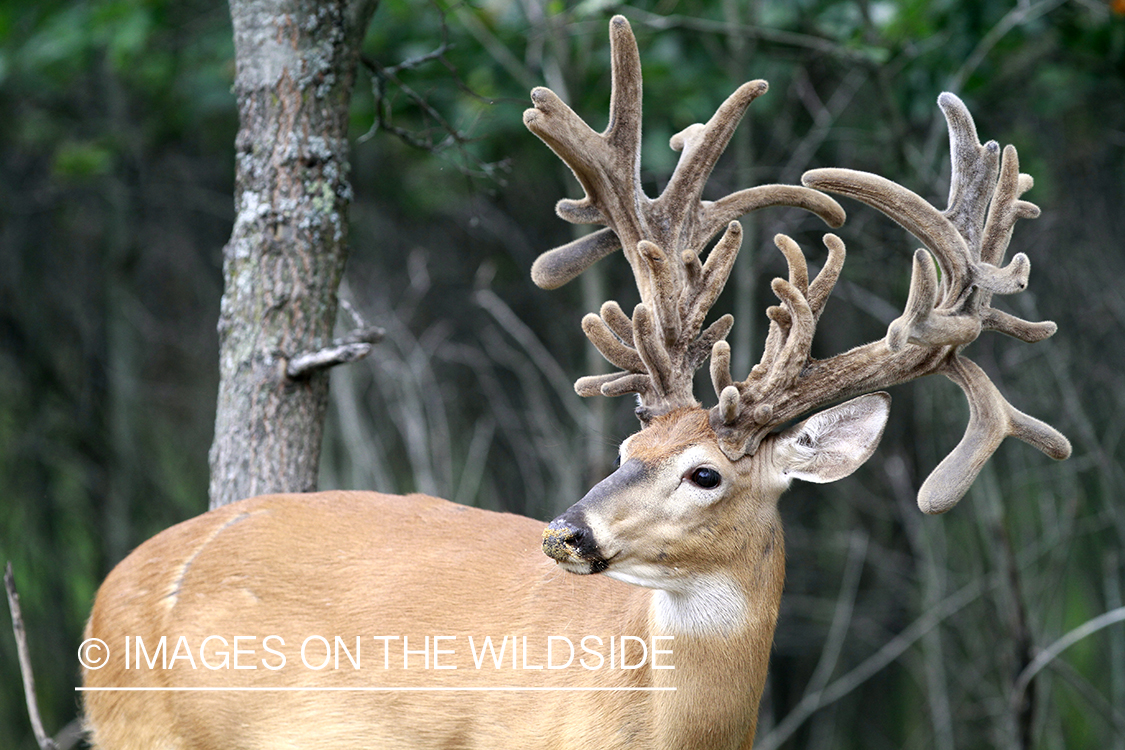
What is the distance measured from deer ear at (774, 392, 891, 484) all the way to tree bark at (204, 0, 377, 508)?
168 cm

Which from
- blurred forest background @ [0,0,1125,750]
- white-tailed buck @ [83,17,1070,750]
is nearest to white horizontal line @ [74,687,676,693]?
white-tailed buck @ [83,17,1070,750]

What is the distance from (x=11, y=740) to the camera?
10430 millimetres

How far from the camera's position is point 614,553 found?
296 centimetres

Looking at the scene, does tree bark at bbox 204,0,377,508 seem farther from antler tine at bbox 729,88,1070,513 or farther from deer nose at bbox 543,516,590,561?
antler tine at bbox 729,88,1070,513

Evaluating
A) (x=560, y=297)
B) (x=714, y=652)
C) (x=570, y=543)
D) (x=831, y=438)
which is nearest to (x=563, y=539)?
(x=570, y=543)

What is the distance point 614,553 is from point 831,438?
2.55 feet

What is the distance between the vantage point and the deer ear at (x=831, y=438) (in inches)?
127

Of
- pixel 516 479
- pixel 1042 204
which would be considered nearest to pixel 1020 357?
pixel 1042 204

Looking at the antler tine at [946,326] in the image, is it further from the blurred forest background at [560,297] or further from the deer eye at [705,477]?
the blurred forest background at [560,297]

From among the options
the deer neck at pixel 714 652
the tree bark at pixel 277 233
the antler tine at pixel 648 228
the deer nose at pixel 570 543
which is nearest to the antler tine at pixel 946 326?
the antler tine at pixel 648 228

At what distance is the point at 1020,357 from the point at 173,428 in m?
9.25

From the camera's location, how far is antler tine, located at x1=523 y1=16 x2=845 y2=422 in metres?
3.36

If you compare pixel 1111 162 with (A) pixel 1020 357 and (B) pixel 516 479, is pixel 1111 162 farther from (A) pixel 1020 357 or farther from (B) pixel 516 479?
(B) pixel 516 479

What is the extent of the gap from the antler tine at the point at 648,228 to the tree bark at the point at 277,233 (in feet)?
3.03
